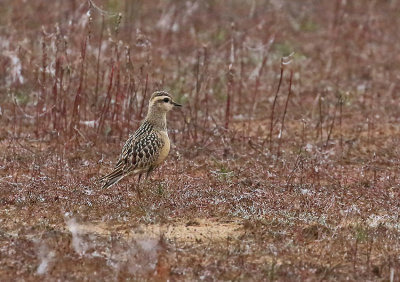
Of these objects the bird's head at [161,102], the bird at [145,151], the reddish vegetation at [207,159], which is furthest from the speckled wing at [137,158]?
the bird's head at [161,102]

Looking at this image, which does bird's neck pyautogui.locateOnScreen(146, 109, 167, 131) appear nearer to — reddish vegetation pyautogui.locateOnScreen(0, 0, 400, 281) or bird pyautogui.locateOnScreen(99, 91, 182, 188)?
bird pyautogui.locateOnScreen(99, 91, 182, 188)

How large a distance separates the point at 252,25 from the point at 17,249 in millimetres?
12173

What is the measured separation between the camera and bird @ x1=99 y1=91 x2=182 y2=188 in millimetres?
10047

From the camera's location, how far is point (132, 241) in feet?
27.9

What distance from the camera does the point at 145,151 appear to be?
1012 centimetres

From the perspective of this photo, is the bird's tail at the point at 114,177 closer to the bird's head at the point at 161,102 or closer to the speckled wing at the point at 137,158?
the speckled wing at the point at 137,158

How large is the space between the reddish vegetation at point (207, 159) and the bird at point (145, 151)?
25 cm

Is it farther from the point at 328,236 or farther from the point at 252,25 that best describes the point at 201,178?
the point at 252,25

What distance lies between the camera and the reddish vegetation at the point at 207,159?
837cm

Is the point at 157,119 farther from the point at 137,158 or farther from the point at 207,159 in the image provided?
the point at 207,159

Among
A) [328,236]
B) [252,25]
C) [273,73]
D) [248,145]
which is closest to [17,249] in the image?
[328,236]

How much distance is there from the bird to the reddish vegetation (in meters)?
0.25

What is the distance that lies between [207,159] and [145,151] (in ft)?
7.08

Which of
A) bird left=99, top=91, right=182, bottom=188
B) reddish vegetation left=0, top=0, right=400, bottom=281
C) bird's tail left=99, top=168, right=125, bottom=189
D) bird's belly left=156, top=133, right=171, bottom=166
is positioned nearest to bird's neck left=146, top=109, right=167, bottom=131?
bird left=99, top=91, right=182, bottom=188
